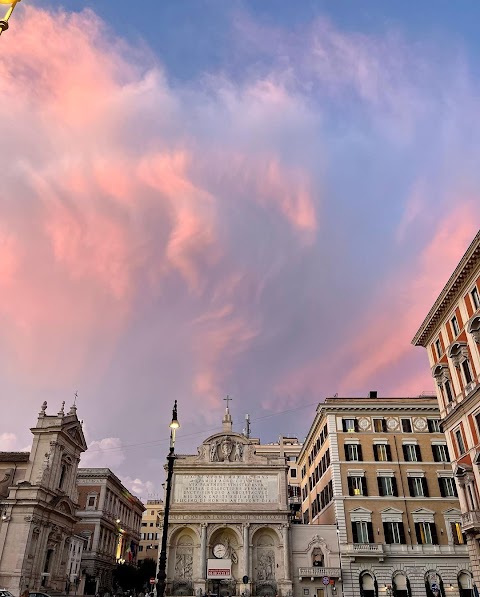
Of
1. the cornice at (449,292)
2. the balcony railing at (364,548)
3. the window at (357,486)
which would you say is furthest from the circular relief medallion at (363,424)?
the cornice at (449,292)

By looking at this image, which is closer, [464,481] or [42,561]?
[464,481]

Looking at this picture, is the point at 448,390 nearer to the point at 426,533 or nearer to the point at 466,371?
the point at 466,371

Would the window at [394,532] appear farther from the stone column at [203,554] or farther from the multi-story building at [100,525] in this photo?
the multi-story building at [100,525]

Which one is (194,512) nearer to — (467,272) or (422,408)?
(422,408)

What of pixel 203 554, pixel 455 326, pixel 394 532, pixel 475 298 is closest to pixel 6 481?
pixel 203 554

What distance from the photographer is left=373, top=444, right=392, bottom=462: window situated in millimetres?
48188

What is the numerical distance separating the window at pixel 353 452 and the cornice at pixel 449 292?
525 inches

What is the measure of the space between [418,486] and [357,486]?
5.86 m

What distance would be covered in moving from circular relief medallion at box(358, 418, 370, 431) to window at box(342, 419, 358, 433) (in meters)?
0.43

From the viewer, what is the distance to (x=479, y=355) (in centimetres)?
3158

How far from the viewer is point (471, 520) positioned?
32.3 metres

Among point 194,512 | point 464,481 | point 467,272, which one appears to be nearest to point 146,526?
point 194,512

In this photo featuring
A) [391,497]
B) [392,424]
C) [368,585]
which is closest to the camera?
[368,585]

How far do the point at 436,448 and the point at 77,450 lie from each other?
1715 inches
